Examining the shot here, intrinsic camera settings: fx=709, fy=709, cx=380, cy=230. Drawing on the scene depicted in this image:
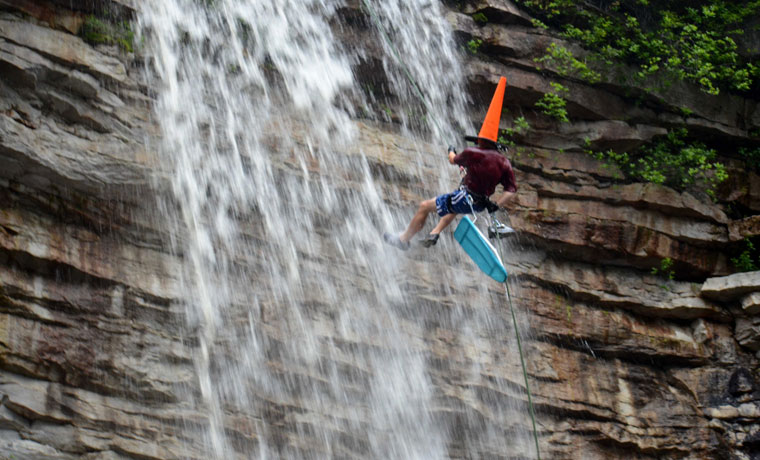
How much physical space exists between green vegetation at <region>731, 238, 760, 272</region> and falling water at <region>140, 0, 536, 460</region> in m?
3.12

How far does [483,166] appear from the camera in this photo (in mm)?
6297

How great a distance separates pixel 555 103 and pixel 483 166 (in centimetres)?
300

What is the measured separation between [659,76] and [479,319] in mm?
4110

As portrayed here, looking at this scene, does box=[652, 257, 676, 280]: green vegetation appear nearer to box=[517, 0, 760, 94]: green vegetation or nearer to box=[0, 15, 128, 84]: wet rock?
box=[517, 0, 760, 94]: green vegetation

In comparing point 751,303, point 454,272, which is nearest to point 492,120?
point 454,272

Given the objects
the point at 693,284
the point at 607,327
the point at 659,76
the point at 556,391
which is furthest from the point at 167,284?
the point at 659,76

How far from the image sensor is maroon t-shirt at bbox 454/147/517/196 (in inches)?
248

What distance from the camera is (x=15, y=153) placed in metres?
6.48

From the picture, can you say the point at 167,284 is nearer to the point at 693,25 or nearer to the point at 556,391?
the point at 556,391

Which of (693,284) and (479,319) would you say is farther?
(693,284)

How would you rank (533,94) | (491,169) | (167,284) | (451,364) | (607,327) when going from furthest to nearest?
(533,94)
(607,327)
(451,364)
(167,284)
(491,169)

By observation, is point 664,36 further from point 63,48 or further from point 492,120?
point 63,48

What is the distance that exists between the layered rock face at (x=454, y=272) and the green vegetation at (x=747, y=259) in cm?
19

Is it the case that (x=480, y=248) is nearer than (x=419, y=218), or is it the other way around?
(x=480, y=248)
